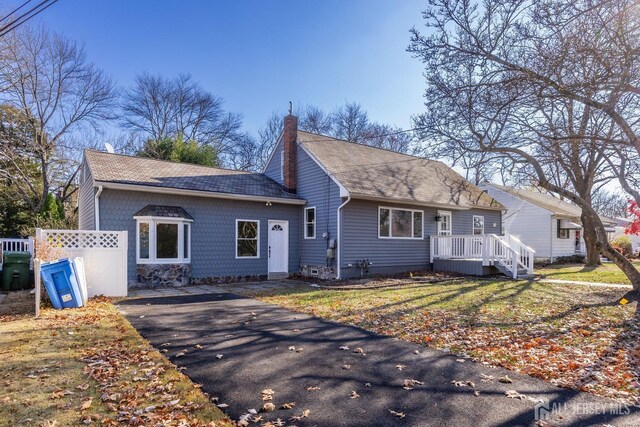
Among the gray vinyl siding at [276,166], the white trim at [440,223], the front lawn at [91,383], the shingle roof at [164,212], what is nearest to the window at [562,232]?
the white trim at [440,223]

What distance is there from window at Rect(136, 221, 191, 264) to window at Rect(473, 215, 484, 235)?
43.6ft

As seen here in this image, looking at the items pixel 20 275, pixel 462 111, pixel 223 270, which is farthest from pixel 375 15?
pixel 20 275

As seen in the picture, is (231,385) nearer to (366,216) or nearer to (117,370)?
(117,370)

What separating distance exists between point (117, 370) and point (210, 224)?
337 inches

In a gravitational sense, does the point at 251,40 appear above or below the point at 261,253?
above

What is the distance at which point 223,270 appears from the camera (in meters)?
12.8

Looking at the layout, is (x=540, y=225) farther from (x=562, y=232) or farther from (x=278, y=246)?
Answer: (x=278, y=246)

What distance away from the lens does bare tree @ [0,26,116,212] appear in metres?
20.2

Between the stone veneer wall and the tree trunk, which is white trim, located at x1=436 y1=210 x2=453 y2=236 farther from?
the stone veneer wall

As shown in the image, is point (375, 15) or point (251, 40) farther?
point (251, 40)

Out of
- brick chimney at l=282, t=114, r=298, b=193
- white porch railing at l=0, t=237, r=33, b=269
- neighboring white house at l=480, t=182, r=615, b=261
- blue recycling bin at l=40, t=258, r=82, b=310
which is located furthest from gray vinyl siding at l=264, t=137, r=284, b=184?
neighboring white house at l=480, t=182, r=615, b=261

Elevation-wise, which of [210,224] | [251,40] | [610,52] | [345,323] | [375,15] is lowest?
Answer: [345,323]

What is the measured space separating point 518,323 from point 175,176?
1089cm

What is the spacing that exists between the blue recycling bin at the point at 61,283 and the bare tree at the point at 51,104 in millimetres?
15132
